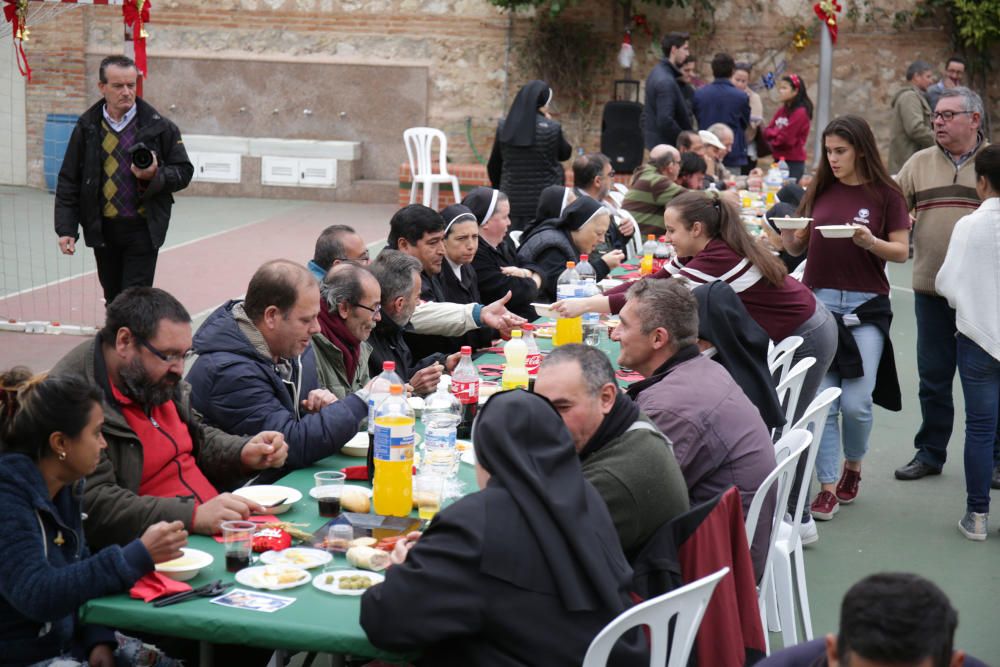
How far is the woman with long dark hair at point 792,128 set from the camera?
46.6 ft

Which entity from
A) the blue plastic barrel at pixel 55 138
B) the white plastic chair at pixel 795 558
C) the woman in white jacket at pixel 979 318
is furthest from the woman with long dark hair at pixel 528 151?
the blue plastic barrel at pixel 55 138

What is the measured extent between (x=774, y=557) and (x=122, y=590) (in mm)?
2385

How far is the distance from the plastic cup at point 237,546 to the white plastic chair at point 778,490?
1519 mm

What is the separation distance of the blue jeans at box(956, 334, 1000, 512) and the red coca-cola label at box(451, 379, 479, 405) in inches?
96.4

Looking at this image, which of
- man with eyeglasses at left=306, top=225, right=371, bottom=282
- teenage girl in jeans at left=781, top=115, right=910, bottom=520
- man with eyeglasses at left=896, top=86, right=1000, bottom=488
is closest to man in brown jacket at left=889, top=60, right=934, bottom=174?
man with eyeglasses at left=896, top=86, right=1000, bottom=488

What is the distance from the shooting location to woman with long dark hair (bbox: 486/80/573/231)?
1092cm

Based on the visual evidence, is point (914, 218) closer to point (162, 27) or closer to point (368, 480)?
point (368, 480)

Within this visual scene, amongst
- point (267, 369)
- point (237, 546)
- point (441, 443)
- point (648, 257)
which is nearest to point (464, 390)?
point (441, 443)

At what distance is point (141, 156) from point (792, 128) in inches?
345

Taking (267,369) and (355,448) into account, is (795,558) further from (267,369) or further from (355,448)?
(267,369)

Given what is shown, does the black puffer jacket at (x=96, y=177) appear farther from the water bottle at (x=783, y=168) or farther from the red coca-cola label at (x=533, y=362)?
the water bottle at (x=783, y=168)

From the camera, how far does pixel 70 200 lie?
783 centimetres

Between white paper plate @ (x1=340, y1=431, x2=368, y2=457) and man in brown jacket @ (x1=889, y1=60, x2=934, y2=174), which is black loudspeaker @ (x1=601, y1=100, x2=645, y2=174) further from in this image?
white paper plate @ (x1=340, y1=431, x2=368, y2=457)

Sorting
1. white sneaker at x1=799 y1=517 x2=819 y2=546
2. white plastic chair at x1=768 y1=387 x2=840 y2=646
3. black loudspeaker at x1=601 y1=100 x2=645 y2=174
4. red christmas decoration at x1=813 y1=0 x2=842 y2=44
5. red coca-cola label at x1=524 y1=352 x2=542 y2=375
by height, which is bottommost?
white sneaker at x1=799 y1=517 x2=819 y2=546
